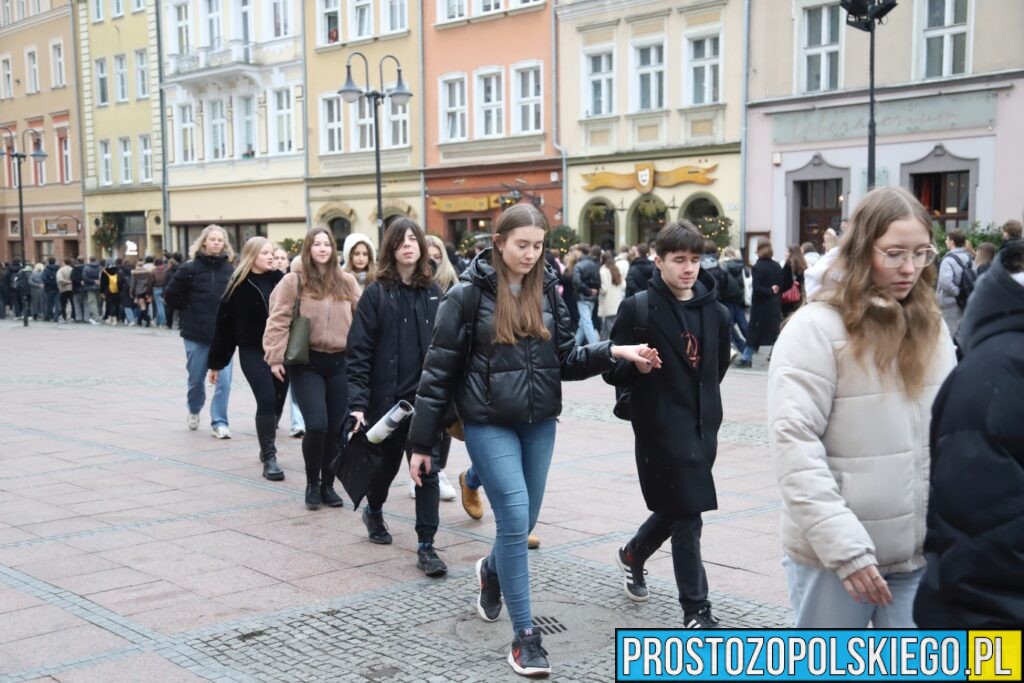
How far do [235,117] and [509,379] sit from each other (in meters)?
35.1

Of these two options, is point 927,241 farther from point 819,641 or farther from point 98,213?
point 98,213

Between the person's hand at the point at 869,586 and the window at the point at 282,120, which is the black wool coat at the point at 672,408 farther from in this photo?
the window at the point at 282,120

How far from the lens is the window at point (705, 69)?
24.6 m

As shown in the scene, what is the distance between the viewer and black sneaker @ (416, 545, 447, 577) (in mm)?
5711

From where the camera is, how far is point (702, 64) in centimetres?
2478

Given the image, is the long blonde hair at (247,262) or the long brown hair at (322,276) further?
the long blonde hair at (247,262)

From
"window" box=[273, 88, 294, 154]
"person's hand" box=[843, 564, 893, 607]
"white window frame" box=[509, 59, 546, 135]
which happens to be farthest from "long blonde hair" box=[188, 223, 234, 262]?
"window" box=[273, 88, 294, 154]

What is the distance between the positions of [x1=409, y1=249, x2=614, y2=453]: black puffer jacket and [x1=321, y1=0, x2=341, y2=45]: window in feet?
99.9

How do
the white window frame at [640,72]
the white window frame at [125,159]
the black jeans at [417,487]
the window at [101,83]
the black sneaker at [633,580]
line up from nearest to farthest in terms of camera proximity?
the black sneaker at [633,580] → the black jeans at [417,487] → the white window frame at [640,72] → the white window frame at [125,159] → the window at [101,83]

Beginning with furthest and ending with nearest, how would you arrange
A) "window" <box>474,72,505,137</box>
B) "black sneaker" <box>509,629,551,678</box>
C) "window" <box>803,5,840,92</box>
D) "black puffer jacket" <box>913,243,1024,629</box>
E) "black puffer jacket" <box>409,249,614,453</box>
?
"window" <box>474,72,505,137</box> < "window" <box>803,5,840,92</box> < "black puffer jacket" <box>409,249,614,453</box> < "black sneaker" <box>509,629,551,678</box> < "black puffer jacket" <box>913,243,1024,629</box>

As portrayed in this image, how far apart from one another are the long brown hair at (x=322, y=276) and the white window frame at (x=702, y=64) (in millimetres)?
18357

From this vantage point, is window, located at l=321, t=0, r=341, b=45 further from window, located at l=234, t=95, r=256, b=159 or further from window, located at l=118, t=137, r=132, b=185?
window, located at l=118, t=137, r=132, b=185

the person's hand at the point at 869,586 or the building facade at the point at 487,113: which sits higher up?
the building facade at the point at 487,113

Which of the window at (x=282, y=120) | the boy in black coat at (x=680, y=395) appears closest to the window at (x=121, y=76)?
the window at (x=282, y=120)
